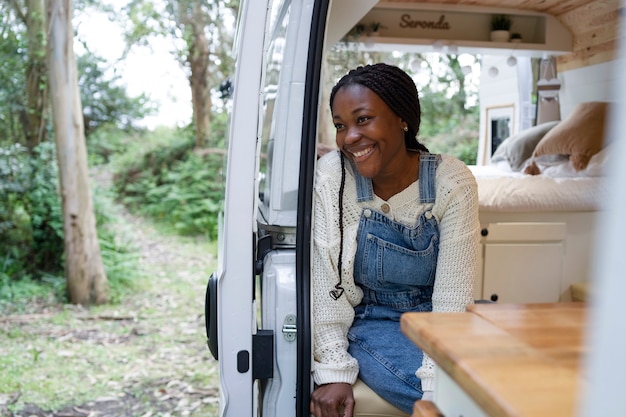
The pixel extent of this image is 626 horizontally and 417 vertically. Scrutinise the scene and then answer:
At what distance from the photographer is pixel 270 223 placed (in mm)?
1732

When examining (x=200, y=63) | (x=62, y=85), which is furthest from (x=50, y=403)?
(x=200, y=63)

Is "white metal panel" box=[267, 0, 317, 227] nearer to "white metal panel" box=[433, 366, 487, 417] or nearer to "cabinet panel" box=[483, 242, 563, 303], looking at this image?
"white metal panel" box=[433, 366, 487, 417]

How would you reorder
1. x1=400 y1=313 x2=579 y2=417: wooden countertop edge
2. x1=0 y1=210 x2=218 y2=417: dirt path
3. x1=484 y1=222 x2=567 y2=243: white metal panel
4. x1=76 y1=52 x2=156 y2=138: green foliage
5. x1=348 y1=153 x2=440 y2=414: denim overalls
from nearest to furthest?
1. x1=400 y1=313 x2=579 y2=417: wooden countertop edge
2. x1=348 y1=153 x2=440 y2=414: denim overalls
3. x1=484 y1=222 x2=567 y2=243: white metal panel
4. x1=0 y1=210 x2=218 y2=417: dirt path
5. x1=76 y1=52 x2=156 y2=138: green foliage

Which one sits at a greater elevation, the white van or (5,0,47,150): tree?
(5,0,47,150): tree

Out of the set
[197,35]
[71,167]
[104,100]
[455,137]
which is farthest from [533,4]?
[104,100]

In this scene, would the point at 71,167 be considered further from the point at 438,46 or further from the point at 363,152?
the point at 363,152

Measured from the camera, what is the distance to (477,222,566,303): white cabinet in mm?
2828

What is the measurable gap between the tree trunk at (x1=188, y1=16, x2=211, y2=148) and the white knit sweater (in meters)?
7.22

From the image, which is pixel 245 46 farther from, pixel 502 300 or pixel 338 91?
pixel 502 300

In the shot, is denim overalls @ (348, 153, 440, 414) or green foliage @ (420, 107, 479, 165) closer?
denim overalls @ (348, 153, 440, 414)

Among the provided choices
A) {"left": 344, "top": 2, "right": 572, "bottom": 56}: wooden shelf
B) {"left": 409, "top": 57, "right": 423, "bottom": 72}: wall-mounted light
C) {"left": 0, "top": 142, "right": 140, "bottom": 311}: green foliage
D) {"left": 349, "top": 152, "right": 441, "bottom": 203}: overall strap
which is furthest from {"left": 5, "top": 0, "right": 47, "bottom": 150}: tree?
{"left": 349, "top": 152, "right": 441, "bottom": 203}: overall strap

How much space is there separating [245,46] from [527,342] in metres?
1.11

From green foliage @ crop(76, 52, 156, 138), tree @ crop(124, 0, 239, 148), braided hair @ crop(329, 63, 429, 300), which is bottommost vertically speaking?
braided hair @ crop(329, 63, 429, 300)

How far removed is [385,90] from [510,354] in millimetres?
1119
